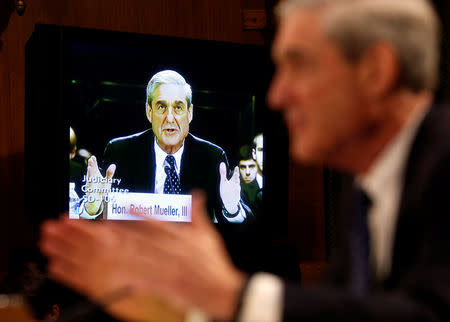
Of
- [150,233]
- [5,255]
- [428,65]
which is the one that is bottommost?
[5,255]

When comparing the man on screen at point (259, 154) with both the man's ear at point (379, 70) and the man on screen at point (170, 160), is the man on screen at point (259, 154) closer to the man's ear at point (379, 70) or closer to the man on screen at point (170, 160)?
the man on screen at point (170, 160)

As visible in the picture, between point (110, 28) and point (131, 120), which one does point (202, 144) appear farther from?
point (110, 28)

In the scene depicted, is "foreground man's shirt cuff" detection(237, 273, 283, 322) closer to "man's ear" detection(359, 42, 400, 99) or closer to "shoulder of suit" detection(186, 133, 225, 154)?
"man's ear" detection(359, 42, 400, 99)

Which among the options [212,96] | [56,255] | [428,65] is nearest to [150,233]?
[56,255]

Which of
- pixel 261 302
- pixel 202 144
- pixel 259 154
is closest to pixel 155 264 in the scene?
pixel 261 302

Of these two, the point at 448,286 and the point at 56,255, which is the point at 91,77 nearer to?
the point at 56,255

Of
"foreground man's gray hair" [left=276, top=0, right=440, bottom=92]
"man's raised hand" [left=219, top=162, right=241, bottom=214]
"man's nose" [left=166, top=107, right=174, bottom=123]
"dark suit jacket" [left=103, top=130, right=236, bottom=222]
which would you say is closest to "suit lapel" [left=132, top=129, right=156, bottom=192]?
"dark suit jacket" [left=103, top=130, right=236, bottom=222]

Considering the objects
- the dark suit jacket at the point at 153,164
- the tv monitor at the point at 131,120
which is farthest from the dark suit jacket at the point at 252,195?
the dark suit jacket at the point at 153,164

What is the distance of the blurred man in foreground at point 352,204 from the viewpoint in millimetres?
720

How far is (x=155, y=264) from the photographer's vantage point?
0.74m

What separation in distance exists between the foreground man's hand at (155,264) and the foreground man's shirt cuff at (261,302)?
0.01 m

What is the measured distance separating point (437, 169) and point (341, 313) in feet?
0.81

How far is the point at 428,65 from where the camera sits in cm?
97

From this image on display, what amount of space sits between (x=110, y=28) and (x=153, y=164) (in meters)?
0.86
